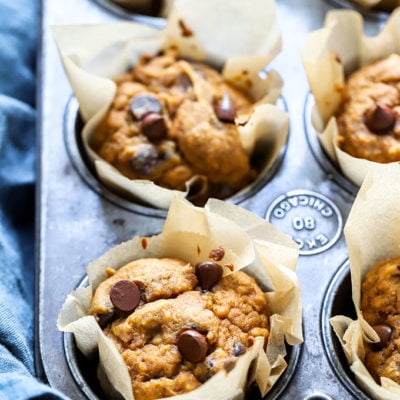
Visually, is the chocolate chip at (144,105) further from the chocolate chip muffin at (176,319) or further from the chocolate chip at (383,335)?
the chocolate chip at (383,335)

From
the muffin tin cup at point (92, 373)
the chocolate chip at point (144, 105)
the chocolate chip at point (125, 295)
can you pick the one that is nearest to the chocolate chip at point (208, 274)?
the chocolate chip at point (125, 295)

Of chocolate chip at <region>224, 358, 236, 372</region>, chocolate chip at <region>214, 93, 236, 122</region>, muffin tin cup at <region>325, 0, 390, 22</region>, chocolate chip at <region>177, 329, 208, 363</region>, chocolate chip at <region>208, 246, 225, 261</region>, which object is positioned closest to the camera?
chocolate chip at <region>224, 358, 236, 372</region>

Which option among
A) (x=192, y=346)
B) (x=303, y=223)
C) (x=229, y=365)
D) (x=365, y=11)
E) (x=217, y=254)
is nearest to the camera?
(x=229, y=365)

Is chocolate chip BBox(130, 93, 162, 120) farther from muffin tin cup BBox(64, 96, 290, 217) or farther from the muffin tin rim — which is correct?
the muffin tin rim

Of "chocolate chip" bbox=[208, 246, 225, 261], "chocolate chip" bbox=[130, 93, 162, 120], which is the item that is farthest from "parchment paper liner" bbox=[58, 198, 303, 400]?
"chocolate chip" bbox=[130, 93, 162, 120]

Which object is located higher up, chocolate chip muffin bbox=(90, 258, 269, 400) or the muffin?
the muffin

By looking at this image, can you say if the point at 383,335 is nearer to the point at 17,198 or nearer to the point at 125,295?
the point at 125,295

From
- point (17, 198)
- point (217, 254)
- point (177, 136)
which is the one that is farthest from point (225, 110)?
point (17, 198)
